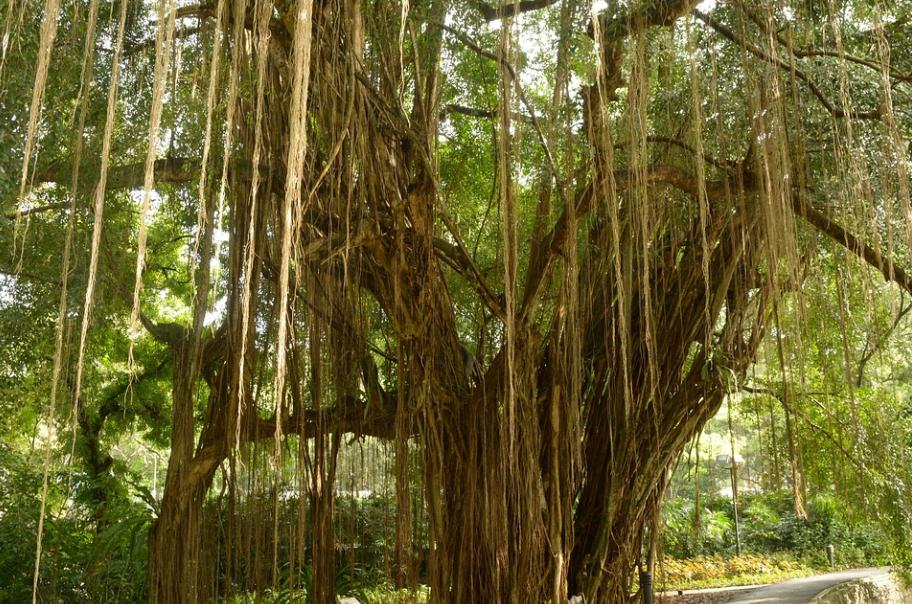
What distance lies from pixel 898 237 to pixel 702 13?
1.29 metres

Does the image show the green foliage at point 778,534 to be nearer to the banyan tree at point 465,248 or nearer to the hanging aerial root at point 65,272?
the banyan tree at point 465,248

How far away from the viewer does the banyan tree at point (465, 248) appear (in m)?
3.01

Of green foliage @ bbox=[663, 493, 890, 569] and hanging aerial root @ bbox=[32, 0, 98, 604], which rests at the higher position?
hanging aerial root @ bbox=[32, 0, 98, 604]

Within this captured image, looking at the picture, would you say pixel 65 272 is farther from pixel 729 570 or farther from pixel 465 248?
pixel 729 570

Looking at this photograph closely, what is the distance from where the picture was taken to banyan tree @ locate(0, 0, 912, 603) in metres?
3.01

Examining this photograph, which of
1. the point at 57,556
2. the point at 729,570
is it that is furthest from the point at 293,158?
the point at 729,570

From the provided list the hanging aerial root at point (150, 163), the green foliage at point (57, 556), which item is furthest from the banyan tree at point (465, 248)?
the hanging aerial root at point (150, 163)

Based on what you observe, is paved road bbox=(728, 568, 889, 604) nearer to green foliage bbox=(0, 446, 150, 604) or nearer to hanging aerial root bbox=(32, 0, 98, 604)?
green foliage bbox=(0, 446, 150, 604)

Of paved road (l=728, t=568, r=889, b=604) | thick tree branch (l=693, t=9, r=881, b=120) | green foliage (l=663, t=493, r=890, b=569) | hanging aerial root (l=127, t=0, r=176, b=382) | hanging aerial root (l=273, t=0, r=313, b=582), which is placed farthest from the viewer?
green foliage (l=663, t=493, r=890, b=569)

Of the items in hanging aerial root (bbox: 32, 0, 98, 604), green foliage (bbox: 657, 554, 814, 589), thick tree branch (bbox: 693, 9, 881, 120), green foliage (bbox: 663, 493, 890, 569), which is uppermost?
thick tree branch (bbox: 693, 9, 881, 120)

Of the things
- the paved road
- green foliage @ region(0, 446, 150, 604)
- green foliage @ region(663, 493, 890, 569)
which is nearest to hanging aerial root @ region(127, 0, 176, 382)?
green foliage @ region(0, 446, 150, 604)

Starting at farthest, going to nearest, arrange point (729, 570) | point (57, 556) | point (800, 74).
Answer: point (729, 570)
point (57, 556)
point (800, 74)

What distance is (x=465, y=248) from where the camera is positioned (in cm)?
347

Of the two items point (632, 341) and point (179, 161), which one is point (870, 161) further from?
point (179, 161)
